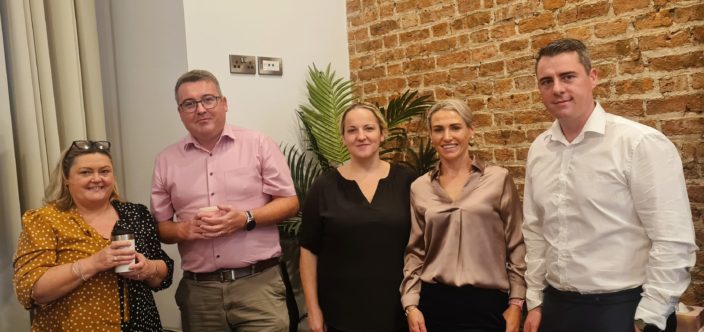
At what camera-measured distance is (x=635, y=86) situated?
2.42m

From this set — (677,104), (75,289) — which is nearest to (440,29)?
(677,104)

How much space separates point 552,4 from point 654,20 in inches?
18.6

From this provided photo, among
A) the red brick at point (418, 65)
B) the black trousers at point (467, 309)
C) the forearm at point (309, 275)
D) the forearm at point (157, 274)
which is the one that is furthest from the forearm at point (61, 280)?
the red brick at point (418, 65)

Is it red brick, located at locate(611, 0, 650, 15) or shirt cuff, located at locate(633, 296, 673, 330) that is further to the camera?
red brick, located at locate(611, 0, 650, 15)

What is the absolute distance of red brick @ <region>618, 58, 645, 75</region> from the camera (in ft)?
7.85

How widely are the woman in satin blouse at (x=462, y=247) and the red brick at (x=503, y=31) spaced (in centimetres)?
93

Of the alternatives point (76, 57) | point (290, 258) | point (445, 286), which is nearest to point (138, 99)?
point (76, 57)

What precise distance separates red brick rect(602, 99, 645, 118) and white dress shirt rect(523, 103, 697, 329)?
2.62ft

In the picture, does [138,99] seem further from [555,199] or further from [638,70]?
[638,70]

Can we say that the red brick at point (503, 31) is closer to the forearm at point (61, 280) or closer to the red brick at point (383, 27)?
the red brick at point (383, 27)

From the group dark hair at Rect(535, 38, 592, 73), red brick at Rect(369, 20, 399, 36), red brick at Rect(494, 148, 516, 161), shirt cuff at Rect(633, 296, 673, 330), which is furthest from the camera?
red brick at Rect(369, 20, 399, 36)

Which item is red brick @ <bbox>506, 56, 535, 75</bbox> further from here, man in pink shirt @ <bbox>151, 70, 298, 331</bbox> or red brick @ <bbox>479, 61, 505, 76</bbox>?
man in pink shirt @ <bbox>151, 70, 298, 331</bbox>

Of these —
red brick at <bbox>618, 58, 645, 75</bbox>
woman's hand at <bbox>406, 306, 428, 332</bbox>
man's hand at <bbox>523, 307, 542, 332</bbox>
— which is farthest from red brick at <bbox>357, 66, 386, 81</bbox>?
man's hand at <bbox>523, 307, 542, 332</bbox>

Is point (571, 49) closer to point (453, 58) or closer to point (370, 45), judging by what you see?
point (453, 58)
